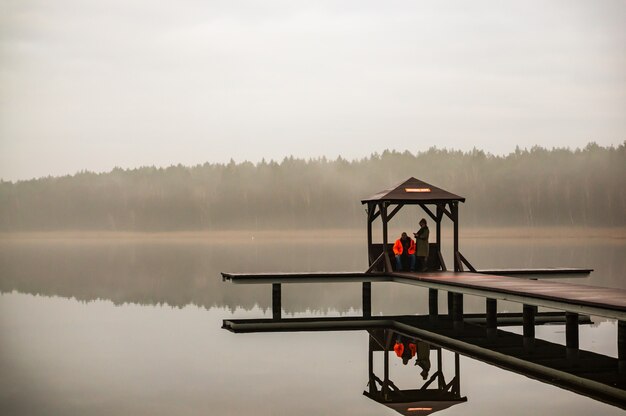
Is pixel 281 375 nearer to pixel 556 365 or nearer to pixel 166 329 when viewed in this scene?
pixel 556 365

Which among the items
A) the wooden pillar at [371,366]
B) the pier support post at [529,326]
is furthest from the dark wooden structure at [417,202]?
the pier support post at [529,326]

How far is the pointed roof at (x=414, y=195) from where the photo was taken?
26.1 m

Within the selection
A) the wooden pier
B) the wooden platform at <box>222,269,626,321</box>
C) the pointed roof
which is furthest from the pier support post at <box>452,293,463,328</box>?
the pointed roof

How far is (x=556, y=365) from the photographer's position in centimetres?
1817

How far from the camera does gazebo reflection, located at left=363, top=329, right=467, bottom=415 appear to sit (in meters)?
15.5

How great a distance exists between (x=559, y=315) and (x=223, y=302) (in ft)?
45.1

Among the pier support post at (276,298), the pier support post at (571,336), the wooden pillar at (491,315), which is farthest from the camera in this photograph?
the pier support post at (276,298)

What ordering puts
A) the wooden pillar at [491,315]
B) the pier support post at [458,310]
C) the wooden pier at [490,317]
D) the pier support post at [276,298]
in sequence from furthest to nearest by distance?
the pier support post at [276,298] → the pier support post at [458,310] → the wooden pillar at [491,315] → the wooden pier at [490,317]

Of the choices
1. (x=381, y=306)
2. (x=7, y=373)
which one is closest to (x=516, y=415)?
(x=7, y=373)

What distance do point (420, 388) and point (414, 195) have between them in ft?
32.6

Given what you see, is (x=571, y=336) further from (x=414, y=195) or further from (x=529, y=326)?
(x=414, y=195)

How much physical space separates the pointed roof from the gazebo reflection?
212 inches

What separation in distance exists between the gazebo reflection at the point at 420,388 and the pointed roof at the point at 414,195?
537 centimetres

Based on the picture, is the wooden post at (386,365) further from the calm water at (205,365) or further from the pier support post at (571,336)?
the pier support post at (571,336)
